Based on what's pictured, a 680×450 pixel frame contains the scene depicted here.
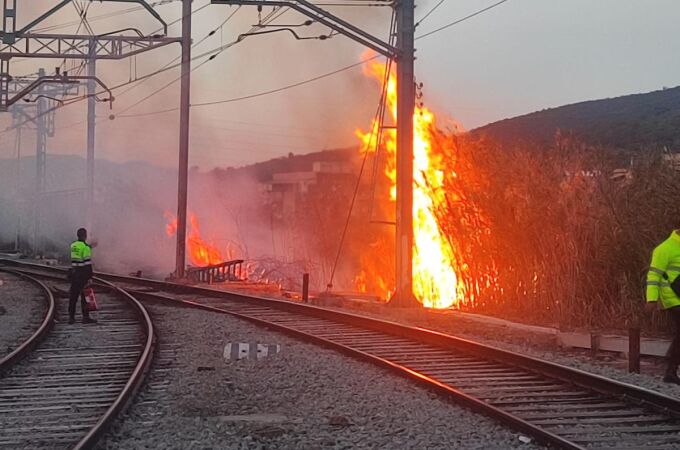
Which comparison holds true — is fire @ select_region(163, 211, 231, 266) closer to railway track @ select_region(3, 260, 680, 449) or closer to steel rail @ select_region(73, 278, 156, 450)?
railway track @ select_region(3, 260, 680, 449)

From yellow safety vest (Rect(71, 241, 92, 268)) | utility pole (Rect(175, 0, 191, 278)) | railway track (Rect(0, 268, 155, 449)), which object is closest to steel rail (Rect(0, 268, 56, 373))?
railway track (Rect(0, 268, 155, 449))

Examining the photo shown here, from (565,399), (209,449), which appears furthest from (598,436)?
(209,449)

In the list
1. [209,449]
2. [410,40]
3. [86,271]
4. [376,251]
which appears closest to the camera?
[209,449]

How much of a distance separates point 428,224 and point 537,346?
898 cm

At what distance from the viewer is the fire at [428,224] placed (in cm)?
2217

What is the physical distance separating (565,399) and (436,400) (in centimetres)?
139

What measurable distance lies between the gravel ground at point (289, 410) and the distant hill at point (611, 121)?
5609cm

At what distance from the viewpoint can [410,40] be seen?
2097 cm

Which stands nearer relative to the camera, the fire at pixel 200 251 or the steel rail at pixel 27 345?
the steel rail at pixel 27 345

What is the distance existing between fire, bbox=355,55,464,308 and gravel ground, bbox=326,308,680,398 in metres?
2.47

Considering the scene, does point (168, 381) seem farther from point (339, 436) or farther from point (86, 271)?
point (86, 271)

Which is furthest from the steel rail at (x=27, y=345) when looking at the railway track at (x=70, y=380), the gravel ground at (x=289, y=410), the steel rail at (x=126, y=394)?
the gravel ground at (x=289, y=410)

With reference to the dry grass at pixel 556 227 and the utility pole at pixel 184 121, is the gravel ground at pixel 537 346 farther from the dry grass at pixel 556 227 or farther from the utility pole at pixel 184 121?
the utility pole at pixel 184 121

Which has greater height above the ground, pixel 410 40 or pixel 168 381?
pixel 410 40
